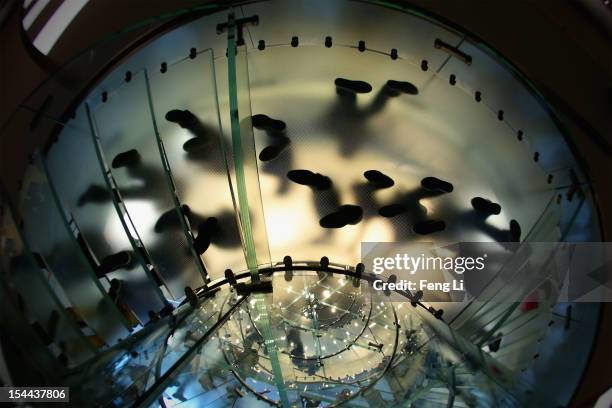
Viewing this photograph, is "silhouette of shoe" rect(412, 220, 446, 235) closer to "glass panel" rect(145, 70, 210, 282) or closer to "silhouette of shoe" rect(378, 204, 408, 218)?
"silhouette of shoe" rect(378, 204, 408, 218)

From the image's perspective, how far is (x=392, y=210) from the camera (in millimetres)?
726

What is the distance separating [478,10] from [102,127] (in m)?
0.41

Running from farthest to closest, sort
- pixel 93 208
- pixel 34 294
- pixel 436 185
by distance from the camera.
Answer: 1. pixel 436 185
2. pixel 93 208
3. pixel 34 294

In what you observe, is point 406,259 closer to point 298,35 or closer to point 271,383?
point 271,383

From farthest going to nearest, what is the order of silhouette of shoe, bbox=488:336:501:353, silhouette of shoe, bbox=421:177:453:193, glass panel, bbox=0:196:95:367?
1. silhouette of shoe, bbox=421:177:453:193
2. silhouette of shoe, bbox=488:336:501:353
3. glass panel, bbox=0:196:95:367

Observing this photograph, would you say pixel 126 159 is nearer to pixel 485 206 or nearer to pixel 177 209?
pixel 177 209

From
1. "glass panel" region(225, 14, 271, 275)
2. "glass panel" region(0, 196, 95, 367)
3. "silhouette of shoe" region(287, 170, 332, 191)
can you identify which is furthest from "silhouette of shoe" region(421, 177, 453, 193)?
"glass panel" region(0, 196, 95, 367)

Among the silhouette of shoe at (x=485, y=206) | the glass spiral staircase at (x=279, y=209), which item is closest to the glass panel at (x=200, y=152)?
the glass spiral staircase at (x=279, y=209)

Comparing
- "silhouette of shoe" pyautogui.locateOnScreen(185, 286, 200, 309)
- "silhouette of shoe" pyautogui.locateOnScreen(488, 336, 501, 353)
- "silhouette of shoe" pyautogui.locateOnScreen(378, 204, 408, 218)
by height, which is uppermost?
"silhouette of shoe" pyautogui.locateOnScreen(378, 204, 408, 218)

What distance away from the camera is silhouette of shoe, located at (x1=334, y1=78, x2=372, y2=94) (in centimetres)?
60

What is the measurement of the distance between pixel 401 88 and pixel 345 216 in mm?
232

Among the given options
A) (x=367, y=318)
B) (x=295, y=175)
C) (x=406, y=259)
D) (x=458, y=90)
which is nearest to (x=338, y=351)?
(x=367, y=318)

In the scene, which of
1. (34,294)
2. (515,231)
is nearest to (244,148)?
(34,294)

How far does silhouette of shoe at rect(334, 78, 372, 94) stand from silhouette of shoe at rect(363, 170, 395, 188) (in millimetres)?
133
